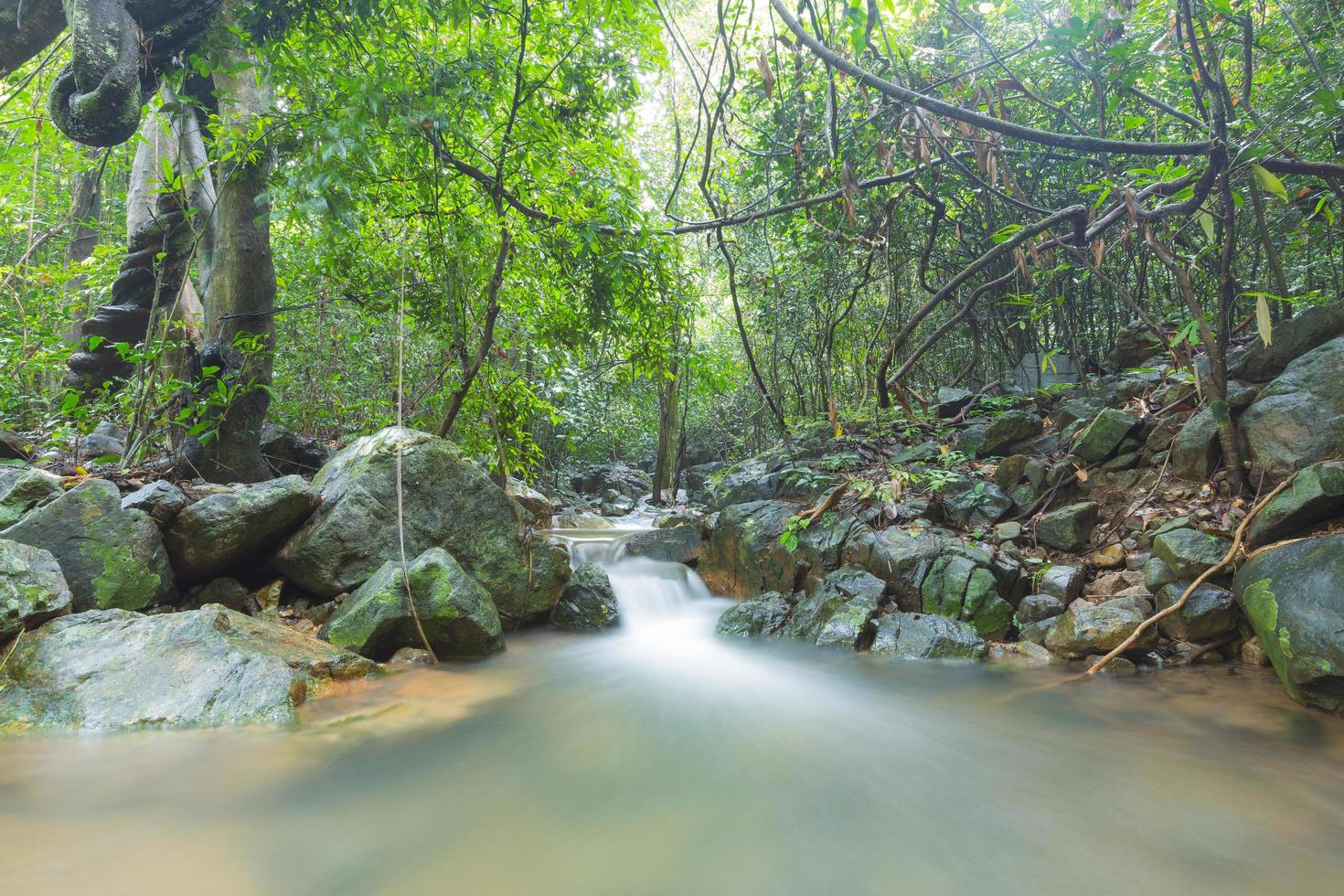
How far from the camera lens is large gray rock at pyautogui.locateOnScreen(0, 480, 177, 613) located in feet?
11.3

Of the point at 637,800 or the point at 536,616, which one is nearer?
the point at 637,800

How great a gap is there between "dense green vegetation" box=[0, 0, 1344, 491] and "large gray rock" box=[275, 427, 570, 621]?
2.58 ft

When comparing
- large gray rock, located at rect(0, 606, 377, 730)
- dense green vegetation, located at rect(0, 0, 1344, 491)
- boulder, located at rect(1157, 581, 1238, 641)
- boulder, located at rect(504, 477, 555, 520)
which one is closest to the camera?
large gray rock, located at rect(0, 606, 377, 730)

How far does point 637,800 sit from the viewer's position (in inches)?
94.0

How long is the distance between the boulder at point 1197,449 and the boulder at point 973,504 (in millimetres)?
1204

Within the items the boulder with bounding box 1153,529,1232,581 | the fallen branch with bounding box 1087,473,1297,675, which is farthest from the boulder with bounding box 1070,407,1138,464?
the fallen branch with bounding box 1087,473,1297,675

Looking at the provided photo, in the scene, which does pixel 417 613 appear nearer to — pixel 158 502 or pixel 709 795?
pixel 158 502

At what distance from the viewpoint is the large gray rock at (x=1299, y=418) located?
397 centimetres

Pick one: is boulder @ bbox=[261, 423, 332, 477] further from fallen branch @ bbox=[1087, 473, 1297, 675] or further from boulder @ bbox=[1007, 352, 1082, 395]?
boulder @ bbox=[1007, 352, 1082, 395]

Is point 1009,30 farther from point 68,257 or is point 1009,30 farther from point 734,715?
point 68,257

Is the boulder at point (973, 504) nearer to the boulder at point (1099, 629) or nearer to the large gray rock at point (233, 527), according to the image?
the boulder at point (1099, 629)

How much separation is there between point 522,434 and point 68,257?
9.65 metres

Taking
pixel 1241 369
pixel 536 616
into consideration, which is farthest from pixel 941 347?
pixel 536 616

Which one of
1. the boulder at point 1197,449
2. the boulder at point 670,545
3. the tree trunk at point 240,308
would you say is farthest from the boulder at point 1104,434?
the tree trunk at point 240,308
